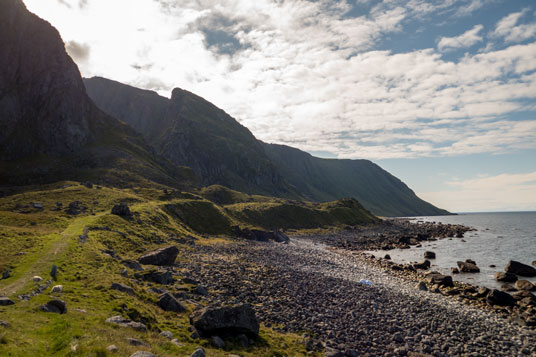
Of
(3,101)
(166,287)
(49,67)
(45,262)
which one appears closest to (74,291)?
(166,287)

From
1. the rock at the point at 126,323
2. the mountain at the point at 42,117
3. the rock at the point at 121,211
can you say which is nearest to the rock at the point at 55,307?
the rock at the point at 126,323

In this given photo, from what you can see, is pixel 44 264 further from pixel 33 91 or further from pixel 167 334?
pixel 33 91

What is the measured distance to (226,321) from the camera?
1972 cm

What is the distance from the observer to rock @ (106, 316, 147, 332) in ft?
58.0

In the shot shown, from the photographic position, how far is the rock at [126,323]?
1767 cm

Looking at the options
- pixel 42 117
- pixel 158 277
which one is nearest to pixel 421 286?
pixel 158 277

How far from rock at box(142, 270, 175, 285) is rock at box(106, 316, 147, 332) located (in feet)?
42.4

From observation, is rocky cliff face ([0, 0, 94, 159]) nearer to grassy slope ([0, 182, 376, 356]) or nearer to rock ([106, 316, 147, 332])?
grassy slope ([0, 182, 376, 356])

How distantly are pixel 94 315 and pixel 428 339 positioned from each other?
26.2 m

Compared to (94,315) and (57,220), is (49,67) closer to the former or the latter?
(57,220)

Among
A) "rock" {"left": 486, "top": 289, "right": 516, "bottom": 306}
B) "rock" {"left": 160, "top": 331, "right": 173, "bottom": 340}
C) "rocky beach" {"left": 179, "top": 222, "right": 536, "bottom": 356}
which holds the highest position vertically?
"rock" {"left": 160, "top": 331, "right": 173, "bottom": 340}

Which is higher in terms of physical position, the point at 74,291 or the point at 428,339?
the point at 74,291

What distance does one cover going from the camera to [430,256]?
7525 cm

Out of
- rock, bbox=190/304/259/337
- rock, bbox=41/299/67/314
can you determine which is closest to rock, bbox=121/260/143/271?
rock, bbox=41/299/67/314
